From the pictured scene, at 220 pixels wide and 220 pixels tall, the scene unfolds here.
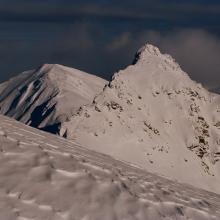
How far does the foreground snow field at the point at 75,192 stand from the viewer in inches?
568

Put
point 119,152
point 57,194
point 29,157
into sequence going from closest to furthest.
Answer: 1. point 57,194
2. point 29,157
3. point 119,152

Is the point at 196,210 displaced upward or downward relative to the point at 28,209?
upward

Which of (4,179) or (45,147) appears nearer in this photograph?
(4,179)

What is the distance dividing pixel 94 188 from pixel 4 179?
2.13 meters

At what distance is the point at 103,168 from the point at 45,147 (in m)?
1.73

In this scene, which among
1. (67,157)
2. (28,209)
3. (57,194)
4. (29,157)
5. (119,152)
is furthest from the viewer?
(119,152)

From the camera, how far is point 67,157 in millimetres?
17469

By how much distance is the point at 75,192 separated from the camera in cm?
1529

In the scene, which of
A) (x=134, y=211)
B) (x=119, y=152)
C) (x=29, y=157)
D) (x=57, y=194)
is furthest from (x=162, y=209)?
(x=119, y=152)

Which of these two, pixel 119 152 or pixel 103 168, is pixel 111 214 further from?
pixel 119 152

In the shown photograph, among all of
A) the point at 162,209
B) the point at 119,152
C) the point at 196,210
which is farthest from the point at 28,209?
the point at 119,152

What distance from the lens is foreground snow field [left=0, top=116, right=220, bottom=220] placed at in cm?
1442

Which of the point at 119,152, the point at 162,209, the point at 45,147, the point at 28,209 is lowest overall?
the point at 28,209

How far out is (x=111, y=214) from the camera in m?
14.7
